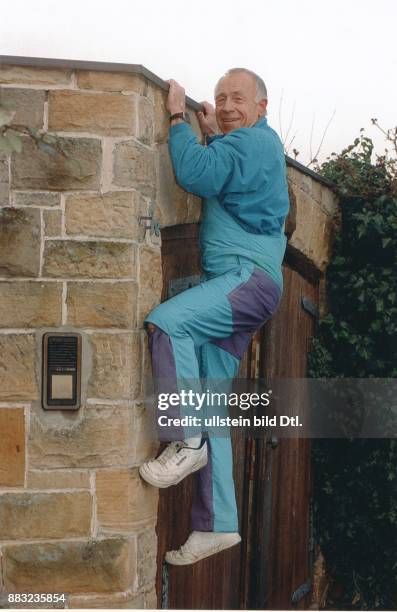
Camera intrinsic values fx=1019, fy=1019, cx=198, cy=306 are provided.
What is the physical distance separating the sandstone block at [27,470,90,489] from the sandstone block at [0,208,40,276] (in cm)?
72

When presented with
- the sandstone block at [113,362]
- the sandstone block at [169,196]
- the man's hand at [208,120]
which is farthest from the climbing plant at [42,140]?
the man's hand at [208,120]

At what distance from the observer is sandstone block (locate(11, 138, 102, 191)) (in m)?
3.66

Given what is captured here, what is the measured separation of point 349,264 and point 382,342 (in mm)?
508

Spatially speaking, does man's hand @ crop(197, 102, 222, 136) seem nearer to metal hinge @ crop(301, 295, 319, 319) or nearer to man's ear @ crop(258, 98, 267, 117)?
man's ear @ crop(258, 98, 267, 117)

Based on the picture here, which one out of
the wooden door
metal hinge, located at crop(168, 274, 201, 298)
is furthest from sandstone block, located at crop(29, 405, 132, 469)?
the wooden door

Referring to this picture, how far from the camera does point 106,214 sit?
12.1ft

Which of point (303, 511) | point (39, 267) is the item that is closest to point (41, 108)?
point (39, 267)

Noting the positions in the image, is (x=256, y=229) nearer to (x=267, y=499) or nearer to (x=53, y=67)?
(x=53, y=67)

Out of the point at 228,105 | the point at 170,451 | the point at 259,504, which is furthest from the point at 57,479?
the point at 259,504

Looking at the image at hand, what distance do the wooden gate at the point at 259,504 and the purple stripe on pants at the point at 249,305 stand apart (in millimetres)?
427

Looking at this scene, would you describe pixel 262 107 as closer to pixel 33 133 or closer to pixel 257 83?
pixel 257 83

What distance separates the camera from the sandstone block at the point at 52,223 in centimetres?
367

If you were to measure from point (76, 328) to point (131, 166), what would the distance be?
0.63m

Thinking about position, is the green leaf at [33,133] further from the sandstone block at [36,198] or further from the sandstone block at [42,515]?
the sandstone block at [42,515]
